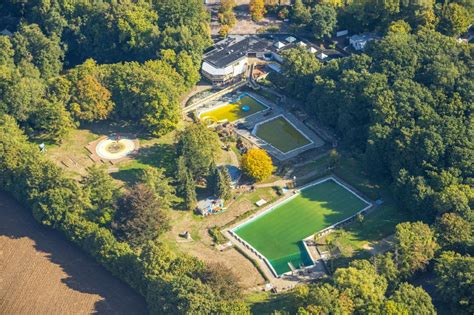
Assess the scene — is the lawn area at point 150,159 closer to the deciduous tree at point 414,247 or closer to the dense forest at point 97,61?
the dense forest at point 97,61

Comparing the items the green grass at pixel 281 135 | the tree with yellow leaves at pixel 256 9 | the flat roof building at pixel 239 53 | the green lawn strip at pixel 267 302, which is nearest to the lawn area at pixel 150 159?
the green grass at pixel 281 135

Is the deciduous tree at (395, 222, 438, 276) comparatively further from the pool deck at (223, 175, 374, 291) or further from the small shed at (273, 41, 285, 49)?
the small shed at (273, 41, 285, 49)

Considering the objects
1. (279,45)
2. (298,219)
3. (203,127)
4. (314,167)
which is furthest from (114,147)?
(279,45)

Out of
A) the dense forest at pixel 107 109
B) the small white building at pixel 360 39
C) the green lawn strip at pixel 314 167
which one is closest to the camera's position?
the dense forest at pixel 107 109

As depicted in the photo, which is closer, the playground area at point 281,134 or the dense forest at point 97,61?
the dense forest at point 97,61

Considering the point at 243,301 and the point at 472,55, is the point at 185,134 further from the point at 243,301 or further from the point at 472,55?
the point at 472,55

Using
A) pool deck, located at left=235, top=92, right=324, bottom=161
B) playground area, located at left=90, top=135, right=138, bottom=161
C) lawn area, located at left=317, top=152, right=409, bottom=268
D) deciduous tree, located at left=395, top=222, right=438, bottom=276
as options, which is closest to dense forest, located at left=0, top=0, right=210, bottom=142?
playground area, located at left=90, top=135, right=138, bottom=161

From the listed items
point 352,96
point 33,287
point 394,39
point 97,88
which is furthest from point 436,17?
point 33,287
